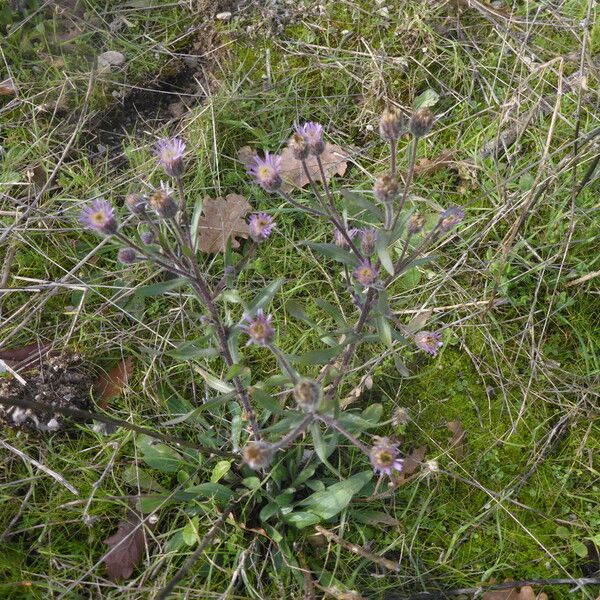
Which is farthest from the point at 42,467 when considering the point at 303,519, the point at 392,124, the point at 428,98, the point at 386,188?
the point at 428,98

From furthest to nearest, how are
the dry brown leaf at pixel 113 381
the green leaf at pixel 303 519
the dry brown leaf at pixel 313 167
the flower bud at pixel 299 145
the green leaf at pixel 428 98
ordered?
the green leaf at pixel 428 98, the dry brown leaf at pixel 313 167, the dry brown leaf at pixel 113 381, the green leaf at pixel 303 519, the flower bud at pixel 299 145

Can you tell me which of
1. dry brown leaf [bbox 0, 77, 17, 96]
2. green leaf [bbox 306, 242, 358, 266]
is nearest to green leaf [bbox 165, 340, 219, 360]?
green leaf [bbox 306, 242, 358, 266]

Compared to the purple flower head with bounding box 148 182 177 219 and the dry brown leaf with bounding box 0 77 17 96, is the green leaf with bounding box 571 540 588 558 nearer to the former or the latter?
the purple flower head with bounding box 148 182 177 219

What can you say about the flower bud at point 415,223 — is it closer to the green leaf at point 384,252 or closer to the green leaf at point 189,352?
the green leaf at point 384,252

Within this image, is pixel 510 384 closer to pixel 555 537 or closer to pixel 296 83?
pixel 555 537

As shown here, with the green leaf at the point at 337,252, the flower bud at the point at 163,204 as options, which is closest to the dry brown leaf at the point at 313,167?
the green leaf at the point at 337,252

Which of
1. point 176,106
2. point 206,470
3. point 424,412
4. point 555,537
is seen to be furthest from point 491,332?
point 176,106
